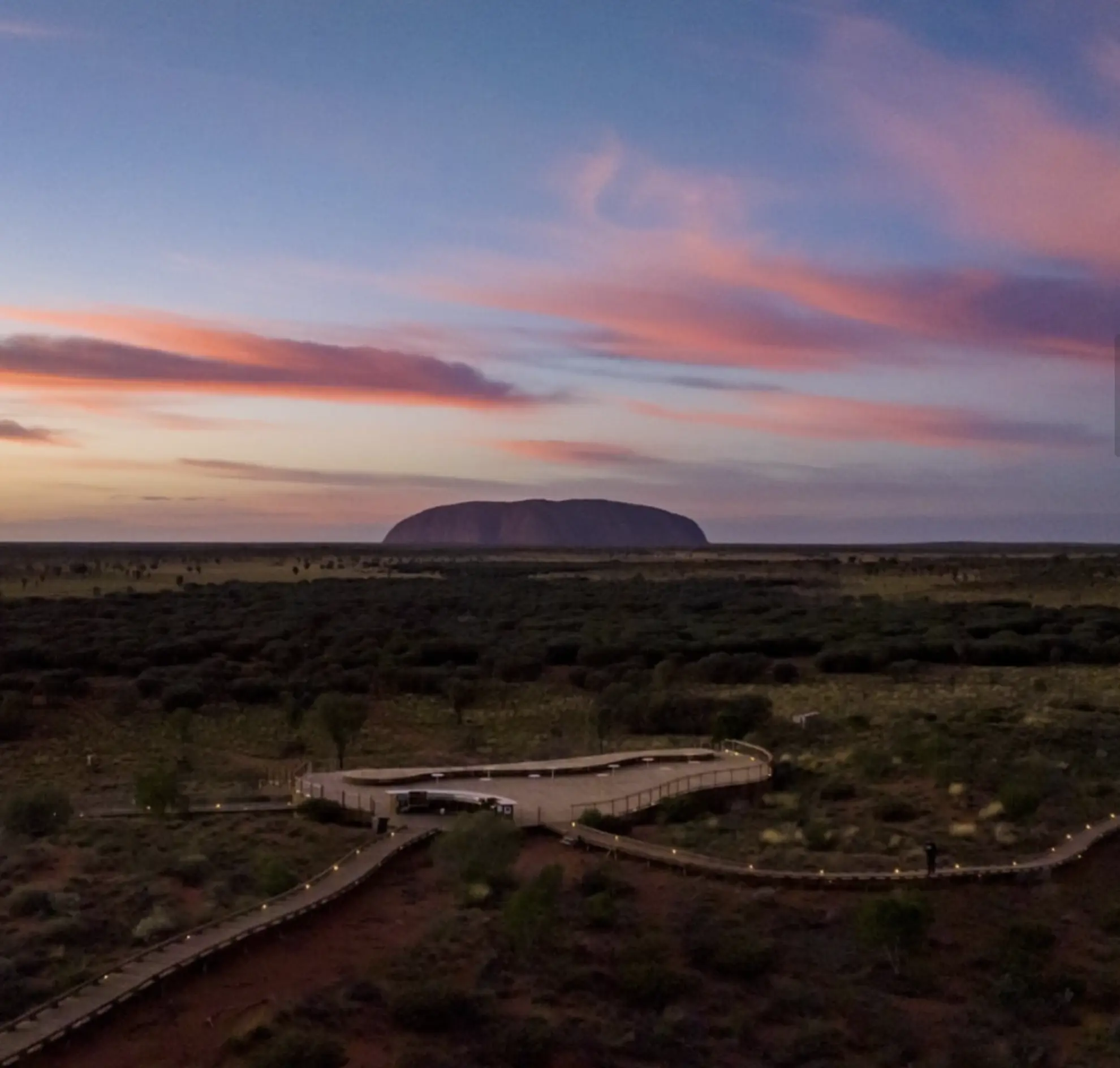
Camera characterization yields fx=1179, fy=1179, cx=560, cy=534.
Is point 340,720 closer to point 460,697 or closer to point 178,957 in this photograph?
point 460,697

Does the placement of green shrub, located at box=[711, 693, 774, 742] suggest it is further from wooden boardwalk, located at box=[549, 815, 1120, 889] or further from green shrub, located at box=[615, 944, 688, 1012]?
green shrub, located at box=[615, 944, 688, 1012]

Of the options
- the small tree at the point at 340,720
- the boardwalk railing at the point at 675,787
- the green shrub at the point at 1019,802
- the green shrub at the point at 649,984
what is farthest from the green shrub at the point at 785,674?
the green shrub at the point at 649,984

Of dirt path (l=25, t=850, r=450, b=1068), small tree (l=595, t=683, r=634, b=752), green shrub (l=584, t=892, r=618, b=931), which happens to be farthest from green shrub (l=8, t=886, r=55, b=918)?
small tree (l=595, t=683, r=634, b=752)

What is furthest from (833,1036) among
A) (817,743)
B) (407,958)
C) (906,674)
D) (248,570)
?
(248,570)

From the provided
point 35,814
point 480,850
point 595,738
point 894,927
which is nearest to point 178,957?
point 480,850

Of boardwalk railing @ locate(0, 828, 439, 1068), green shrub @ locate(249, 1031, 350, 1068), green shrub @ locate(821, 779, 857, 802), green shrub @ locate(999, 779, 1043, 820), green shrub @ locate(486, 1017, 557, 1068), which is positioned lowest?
green shrub @ locate(486, 1017, 557, 1068)

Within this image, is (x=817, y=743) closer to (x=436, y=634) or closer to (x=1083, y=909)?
(x=1083, y=909)

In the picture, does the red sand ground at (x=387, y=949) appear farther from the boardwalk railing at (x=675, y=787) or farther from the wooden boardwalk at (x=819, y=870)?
the boardwalk railing at (x=675, y=787)
